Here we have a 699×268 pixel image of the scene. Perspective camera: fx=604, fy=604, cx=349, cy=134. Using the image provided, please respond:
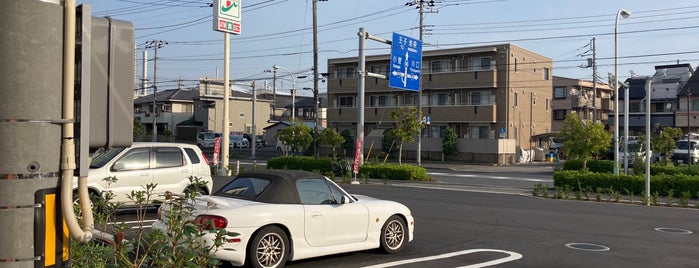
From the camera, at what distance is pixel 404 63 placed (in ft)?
88.0

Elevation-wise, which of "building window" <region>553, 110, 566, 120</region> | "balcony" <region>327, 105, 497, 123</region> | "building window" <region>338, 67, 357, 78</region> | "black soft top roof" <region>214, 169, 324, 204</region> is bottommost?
"black soft top roof" <region>214, 169, 324, 204</region>

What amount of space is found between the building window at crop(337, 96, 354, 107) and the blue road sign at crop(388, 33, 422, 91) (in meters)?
30.8

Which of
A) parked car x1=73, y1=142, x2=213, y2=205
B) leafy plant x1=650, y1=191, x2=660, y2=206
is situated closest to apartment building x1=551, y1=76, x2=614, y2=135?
leafy plant x1=650, y1=191, x2=660, y2=206

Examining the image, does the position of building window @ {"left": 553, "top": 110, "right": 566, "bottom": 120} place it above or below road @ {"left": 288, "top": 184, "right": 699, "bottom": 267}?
above

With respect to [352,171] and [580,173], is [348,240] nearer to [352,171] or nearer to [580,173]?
[580,173]

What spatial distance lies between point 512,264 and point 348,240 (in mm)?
2432

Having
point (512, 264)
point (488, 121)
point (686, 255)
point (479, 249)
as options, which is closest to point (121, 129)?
point (512, 264)

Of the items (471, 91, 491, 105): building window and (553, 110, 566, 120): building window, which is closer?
(471, 91, 491, 105): building window

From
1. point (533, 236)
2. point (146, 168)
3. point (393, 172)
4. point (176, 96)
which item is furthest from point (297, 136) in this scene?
point (176, 96)

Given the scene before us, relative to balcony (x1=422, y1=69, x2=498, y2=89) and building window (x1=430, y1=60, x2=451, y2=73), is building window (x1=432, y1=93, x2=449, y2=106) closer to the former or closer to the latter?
balcony (x1=422, y1=69, x2=498, y2=89)

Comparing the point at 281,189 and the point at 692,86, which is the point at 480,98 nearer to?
the point at 692,86

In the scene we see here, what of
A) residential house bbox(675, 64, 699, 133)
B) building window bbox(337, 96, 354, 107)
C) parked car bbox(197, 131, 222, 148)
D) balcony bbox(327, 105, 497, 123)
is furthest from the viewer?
parked car bbox(197, 131, 222, 148)

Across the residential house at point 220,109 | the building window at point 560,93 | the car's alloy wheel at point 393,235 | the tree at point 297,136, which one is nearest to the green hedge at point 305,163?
the tree at point 297,136

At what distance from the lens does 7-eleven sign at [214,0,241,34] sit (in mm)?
25656
